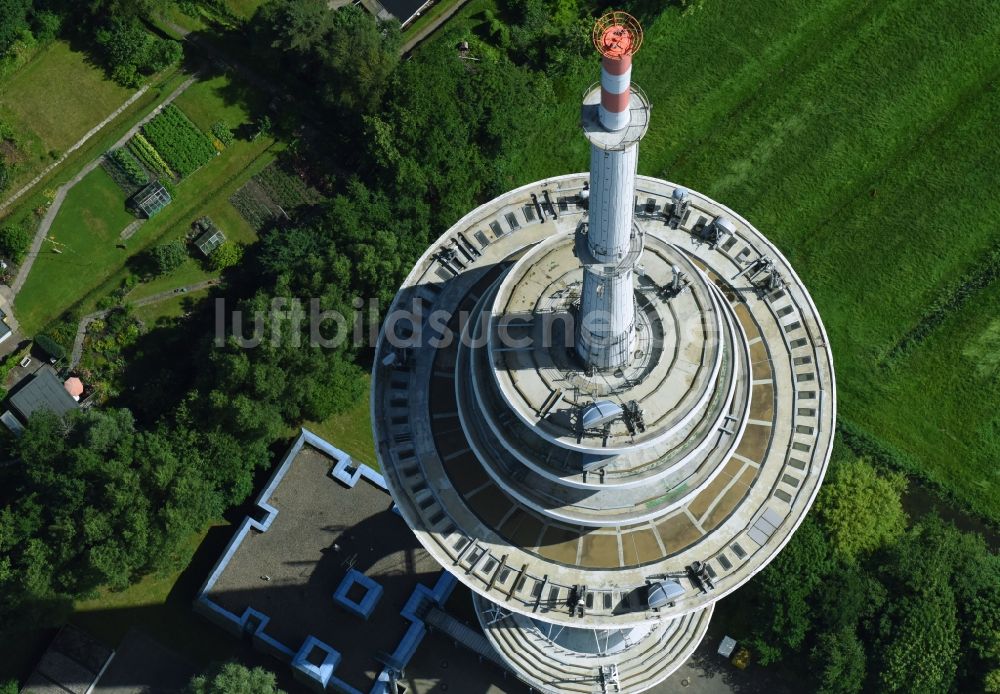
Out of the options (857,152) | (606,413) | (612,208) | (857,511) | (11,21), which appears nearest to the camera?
(612,208)

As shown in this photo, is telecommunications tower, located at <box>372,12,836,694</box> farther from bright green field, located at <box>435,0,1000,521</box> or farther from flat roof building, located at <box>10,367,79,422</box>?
flat roof building, located at <box>10,367,79,422</box>

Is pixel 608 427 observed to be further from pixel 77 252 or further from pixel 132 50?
pixel 132 50

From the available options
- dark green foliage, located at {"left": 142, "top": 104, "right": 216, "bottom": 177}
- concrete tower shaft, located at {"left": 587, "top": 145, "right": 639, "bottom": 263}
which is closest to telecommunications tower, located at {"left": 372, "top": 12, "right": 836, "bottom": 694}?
concrete tower shaft, located at {"left": 587, "top": 145, "right": 639, "bottom": 263}

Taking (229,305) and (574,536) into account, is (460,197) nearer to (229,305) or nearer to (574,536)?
(229,305)

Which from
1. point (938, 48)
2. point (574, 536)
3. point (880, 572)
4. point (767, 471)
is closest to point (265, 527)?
point (574, 536)

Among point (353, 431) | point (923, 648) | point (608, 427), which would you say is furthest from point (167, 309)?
point (923, 648)

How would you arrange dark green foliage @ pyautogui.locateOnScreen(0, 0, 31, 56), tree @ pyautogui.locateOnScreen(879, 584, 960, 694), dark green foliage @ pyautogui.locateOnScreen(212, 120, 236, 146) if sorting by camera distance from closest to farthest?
tree @ pyautogui.locateOnScreen(879, 584, 960, 694) → dark green foliage @ pyautogui.locateOnScreen(0, 0, 31, 56) → dark green foliage @ pyautogui.locateOnScreen(212, 120, 236, 146)

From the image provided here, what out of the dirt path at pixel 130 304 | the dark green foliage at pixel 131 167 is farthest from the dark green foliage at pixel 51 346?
the dark green foliage at pixel 131 167

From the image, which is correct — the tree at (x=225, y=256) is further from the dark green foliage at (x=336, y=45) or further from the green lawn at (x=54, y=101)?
the green lawn at (x=54, y=101)
